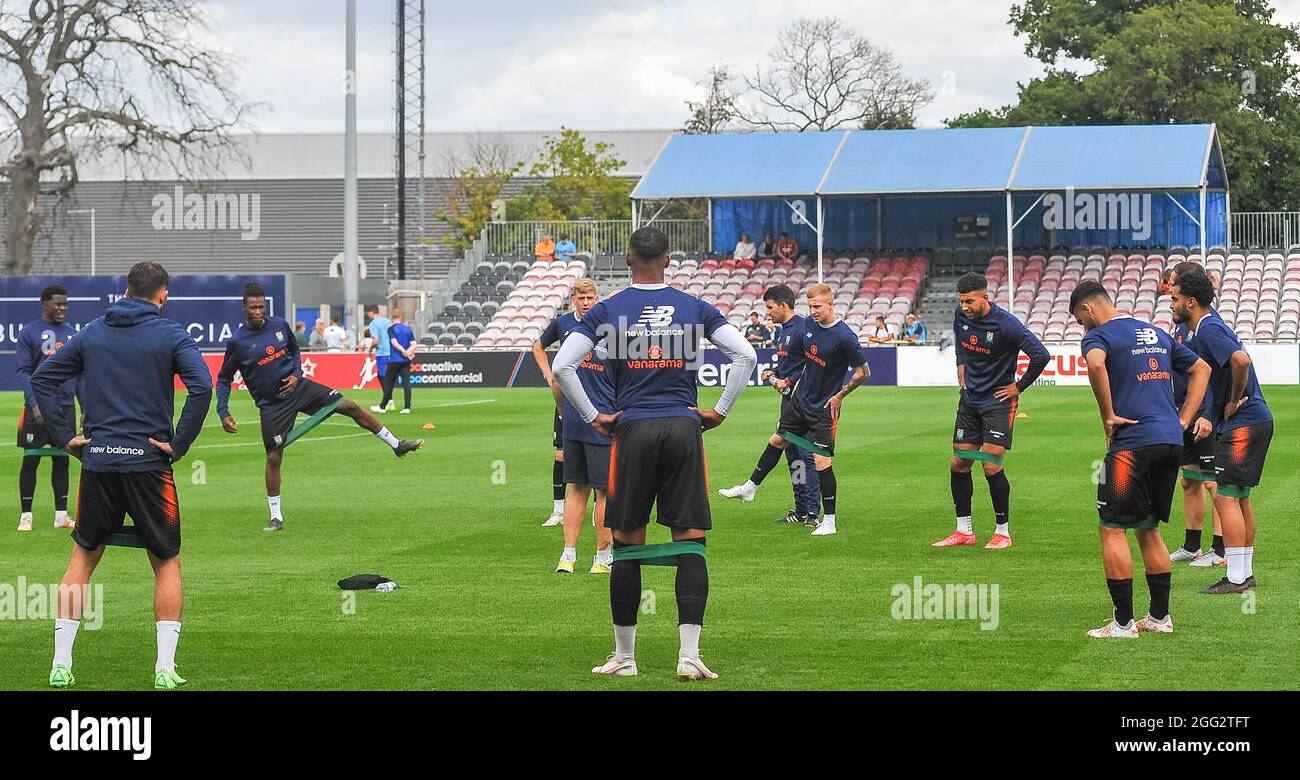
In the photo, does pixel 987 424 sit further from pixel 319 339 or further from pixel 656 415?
pixel 319 339

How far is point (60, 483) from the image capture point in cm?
1655

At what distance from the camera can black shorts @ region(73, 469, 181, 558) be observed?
345 inches

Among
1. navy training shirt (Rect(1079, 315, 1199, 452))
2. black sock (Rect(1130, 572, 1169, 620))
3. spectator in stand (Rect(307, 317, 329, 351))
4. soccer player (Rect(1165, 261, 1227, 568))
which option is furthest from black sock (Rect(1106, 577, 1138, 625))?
spectator in stand (Rect(307, 317, 329, 351))

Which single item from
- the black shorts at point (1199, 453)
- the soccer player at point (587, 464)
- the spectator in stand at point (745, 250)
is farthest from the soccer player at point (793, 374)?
the spectator in stand at point (745, 250)

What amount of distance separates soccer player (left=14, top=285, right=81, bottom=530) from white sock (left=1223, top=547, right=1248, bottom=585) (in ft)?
29.9

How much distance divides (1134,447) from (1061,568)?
3.24 metres

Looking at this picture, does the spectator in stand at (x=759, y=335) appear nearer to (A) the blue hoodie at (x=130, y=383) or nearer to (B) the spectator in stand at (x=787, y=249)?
(B) the spectator in stand at (x=787, y=249)

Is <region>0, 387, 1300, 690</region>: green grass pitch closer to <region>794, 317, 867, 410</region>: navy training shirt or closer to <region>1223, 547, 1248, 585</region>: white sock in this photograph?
<region>1223, 547, 1248, 585</region>: white sock

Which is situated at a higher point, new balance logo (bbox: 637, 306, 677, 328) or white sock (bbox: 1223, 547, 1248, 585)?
new balance logo (bbox: 637, 306, 677, 328)

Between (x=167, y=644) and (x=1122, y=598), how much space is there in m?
5.44

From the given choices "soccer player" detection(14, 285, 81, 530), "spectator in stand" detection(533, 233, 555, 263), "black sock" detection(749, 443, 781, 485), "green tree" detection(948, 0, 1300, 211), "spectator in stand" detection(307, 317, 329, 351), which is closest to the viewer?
"soccer player" detection(14, 285, 81, 530)

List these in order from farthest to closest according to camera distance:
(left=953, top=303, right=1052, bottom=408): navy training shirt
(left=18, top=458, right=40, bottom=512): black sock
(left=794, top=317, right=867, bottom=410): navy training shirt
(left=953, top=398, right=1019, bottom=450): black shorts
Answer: (left=18, top=458, right=40, bottom=512): black sock
(left=794, top=317, right=867, bottom=410): navy training shirt
(left=953, top=398, right=1019, bottom=450): black shorts
(left=953, top=303, right=1052, bottom=408): navy training shirt

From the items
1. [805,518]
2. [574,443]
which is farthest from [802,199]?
→ [574,443]
